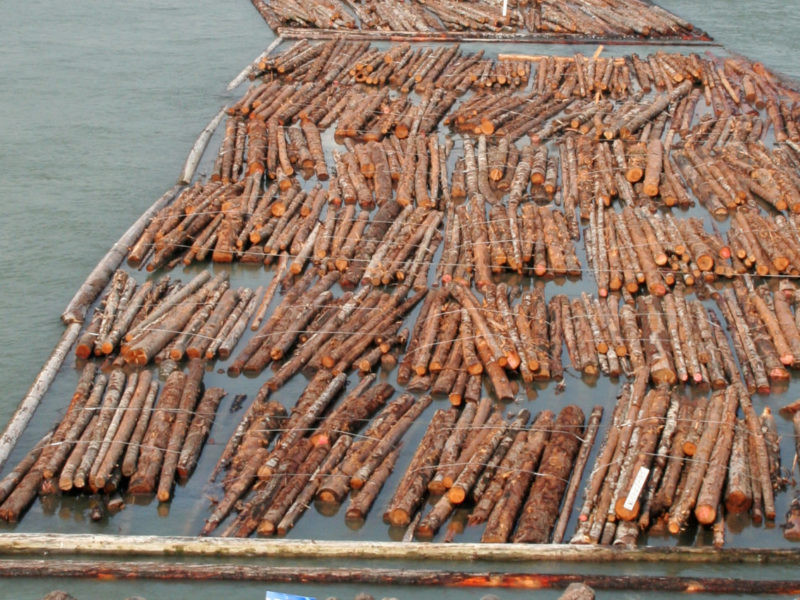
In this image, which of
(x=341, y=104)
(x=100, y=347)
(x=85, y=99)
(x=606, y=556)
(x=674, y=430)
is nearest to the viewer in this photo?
(x=606, y=556)

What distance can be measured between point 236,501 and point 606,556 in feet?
17.1

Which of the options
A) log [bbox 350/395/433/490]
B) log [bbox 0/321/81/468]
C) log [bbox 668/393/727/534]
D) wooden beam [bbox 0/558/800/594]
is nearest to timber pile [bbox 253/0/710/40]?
log [bbox 0/321/81/468]

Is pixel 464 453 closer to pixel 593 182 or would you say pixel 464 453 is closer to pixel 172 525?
pixel 172 525

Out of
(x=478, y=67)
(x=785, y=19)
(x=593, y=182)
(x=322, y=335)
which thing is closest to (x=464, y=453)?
(x=322, y=335)

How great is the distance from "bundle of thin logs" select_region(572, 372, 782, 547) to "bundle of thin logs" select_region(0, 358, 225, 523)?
6099 mm

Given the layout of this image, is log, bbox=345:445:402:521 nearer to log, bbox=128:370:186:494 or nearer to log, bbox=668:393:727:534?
log, bbox=128:370:186:494

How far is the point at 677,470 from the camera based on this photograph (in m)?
13.5

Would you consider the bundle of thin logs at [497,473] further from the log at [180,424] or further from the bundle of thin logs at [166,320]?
the bundle of thin logs at [166,320]

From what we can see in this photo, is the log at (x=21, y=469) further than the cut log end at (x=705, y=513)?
Yes

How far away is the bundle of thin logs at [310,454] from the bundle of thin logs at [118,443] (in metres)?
0.74

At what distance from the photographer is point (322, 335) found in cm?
1700

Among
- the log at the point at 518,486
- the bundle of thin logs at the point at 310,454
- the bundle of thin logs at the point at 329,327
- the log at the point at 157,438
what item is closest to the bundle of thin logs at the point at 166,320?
the bundle of thin logs at the point at 329,327

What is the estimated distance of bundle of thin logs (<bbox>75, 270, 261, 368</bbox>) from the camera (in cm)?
1678

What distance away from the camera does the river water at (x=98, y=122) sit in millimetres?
17047
